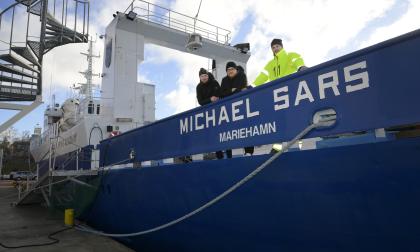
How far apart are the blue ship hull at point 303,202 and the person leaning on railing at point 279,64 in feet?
4.65

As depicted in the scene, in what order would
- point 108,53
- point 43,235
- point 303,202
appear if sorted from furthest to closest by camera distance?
1. point 108,53
2. point 43,235
3. point 303,202

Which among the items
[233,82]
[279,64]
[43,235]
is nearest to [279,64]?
[279,64]

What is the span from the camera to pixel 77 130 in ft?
26.2

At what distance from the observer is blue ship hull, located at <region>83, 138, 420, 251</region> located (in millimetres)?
2264

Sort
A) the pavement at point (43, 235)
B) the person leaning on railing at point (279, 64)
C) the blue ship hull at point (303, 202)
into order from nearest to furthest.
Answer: the blue ship hull at point (303, 202) < the person leaning on railing at point (279, 64) < the pavement at point (43, 235)

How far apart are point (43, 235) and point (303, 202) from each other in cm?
551

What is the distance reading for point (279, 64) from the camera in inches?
165

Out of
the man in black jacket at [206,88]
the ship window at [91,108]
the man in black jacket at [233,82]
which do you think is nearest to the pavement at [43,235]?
the ship window at [91,108]

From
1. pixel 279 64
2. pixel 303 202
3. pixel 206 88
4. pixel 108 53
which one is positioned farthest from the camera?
pixel 108 53

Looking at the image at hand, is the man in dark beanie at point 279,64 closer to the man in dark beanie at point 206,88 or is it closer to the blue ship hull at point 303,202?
the man in dark beanie at point 206,88

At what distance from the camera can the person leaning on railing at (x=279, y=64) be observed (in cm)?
407

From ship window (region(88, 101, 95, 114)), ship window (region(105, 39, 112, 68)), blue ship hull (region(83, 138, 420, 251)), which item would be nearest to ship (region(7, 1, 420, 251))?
blue ship hull (region(83, 138, 420, 251))

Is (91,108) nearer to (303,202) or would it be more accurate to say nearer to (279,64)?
(279,64)

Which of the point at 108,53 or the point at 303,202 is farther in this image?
the point at 108,53
